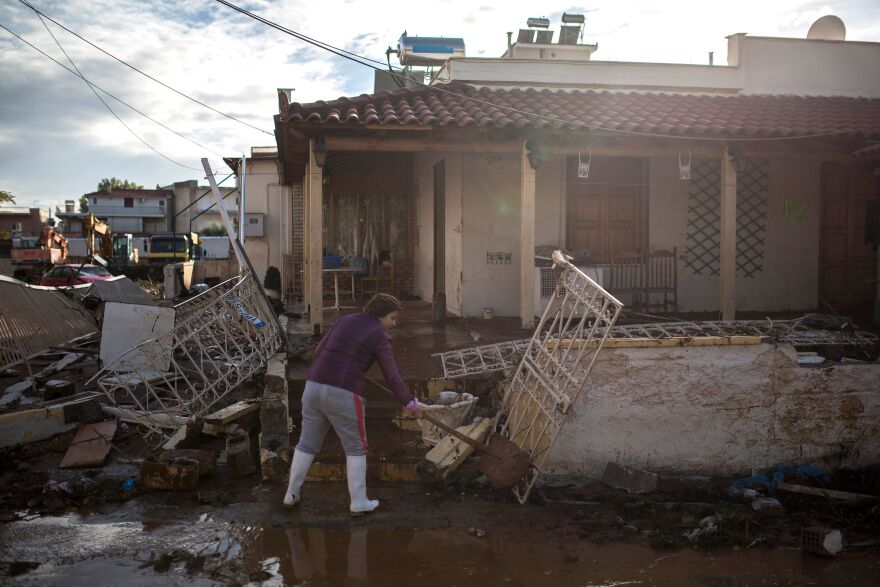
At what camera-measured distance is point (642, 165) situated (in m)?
10.9

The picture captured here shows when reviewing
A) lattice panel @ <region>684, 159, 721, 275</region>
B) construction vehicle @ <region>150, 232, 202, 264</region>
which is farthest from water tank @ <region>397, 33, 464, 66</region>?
construction vehicle @ <region>150, 232, 202, 264</region>

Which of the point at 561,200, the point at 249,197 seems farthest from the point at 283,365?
the point at 249,197

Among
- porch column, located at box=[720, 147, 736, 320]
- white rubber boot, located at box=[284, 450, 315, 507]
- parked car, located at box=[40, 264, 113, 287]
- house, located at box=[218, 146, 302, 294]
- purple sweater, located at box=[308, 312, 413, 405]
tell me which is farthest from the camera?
parked car, located at box=[40, 264, 113, 287]

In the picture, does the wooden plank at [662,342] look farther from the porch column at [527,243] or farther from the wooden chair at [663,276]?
the wooden chair at [663,276]

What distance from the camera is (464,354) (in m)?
7.07

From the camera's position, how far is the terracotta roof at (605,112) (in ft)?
28.1

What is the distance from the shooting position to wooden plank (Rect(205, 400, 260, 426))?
616cm

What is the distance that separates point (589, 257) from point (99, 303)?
23.9ft

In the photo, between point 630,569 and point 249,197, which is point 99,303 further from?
point 249,197

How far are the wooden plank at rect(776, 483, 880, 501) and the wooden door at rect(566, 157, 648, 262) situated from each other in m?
5.80

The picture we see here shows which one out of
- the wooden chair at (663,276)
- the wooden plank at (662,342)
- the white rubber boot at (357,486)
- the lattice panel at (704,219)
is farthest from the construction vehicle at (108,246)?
the wooden plank at (662,342)

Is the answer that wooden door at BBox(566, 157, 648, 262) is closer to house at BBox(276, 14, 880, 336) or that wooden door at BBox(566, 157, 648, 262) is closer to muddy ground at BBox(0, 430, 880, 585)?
house at BBox(276, 14, 880, 336)

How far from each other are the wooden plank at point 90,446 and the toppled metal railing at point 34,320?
1415mm

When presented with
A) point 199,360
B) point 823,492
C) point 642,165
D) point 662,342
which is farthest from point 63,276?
point 823,492
